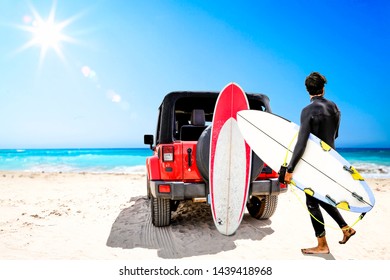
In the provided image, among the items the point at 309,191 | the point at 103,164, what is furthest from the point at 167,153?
the point at 103,164

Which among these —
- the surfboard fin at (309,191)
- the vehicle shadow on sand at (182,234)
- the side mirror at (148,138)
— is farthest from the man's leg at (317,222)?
the side mirror at (148,138)

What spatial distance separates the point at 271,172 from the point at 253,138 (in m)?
0.69

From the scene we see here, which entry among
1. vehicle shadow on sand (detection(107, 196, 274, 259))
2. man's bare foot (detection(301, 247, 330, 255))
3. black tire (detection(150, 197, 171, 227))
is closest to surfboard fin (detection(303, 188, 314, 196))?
man's bare foot (detection(301, 247, 330, 255))

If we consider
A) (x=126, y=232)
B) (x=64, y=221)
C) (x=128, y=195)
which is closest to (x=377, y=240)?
(x=126, y=232)

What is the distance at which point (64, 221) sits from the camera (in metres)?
4.74

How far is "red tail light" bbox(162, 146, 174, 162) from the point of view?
350cm

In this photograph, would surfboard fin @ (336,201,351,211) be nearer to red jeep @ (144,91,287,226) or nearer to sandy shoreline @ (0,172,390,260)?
sandy shoreline @ (0,172,390,260)

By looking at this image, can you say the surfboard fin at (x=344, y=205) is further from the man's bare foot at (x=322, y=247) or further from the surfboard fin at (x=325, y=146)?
the surfboard fin at (x=325, y=146)

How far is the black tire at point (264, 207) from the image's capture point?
442cm

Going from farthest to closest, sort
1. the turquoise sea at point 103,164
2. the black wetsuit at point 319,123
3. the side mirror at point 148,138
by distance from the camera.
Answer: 1. the turquoise sea at point 103,164
2. the side mirror at point 148,138
3. the black wetsuit at point 319,123

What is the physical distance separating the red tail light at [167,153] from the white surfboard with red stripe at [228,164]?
0.59m

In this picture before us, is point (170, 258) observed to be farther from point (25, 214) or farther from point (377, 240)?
point (25, 214)

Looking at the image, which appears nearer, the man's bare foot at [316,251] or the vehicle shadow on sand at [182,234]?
the man's bare foot at [316,251]

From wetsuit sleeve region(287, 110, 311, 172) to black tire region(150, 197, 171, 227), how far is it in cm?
195
